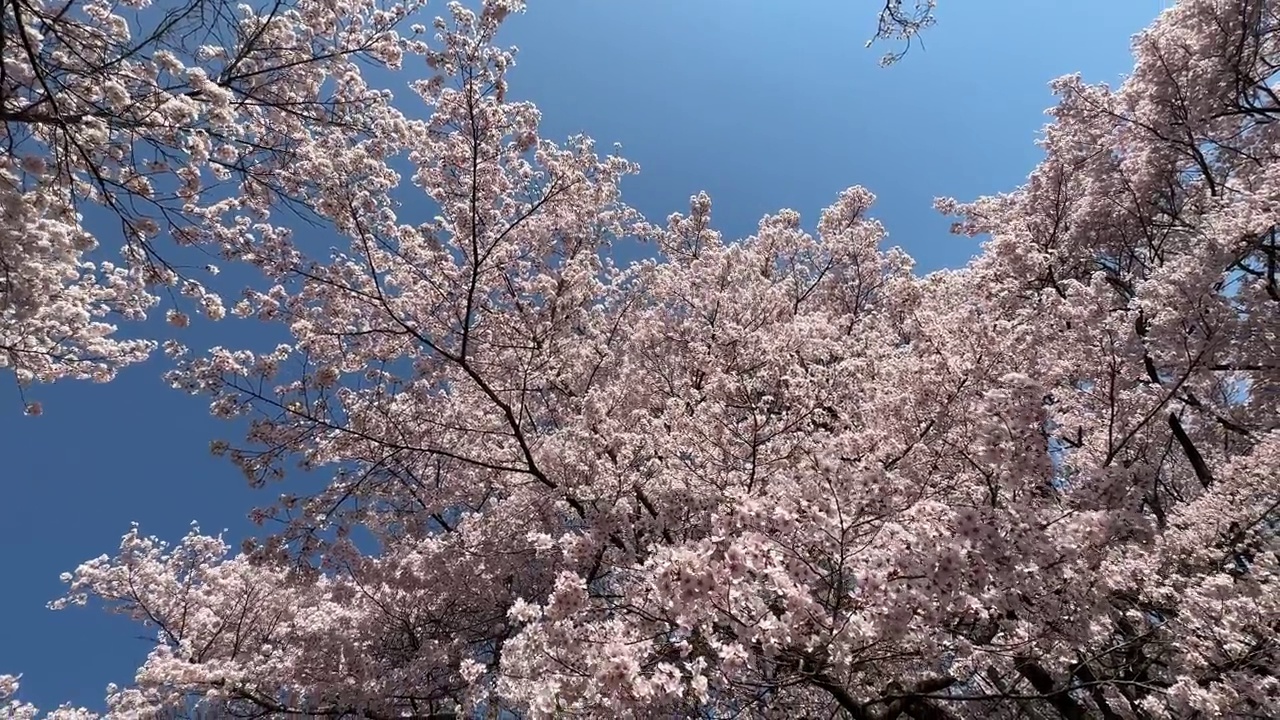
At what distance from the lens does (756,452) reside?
255 inches

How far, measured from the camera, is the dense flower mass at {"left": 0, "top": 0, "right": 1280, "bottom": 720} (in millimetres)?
4293

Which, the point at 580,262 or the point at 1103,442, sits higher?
the point at 580,262

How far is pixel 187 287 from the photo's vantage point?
6.40m

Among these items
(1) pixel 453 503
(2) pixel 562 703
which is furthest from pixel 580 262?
(2) pixel 562 703

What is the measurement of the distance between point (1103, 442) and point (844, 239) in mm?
7500

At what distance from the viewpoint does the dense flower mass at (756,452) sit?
4.29m

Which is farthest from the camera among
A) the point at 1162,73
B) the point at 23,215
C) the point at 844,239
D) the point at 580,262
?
the point at 844,239

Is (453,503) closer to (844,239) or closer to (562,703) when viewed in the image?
(562,703)

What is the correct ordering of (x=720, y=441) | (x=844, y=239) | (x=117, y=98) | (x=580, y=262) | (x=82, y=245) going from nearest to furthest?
1. (x=117, y=98)
2. (x=82, y=245)
3. (x=720, y=441)
4. (x=580, y=262)
5. (x=844, y=239)

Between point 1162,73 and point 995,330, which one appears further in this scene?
point 1162,73

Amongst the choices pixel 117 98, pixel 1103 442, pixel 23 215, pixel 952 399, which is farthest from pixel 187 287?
pixel 1103 442

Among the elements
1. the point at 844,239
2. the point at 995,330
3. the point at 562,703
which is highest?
the point at 844,239

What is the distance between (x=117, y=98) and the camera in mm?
4234

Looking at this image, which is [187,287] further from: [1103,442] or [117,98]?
[1103,442]
